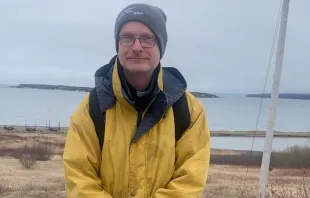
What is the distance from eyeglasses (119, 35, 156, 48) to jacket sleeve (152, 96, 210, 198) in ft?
1.20

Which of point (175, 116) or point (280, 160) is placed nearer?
point (175, 116)

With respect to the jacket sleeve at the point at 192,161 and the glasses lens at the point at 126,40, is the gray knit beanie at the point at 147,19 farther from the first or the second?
the jacket sleeve at the point at 192,161

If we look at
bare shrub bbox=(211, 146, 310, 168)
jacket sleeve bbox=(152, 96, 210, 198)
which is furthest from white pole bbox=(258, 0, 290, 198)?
bare shrub bbox=(211, 146, 310, 168)

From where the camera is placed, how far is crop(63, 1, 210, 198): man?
2.54m

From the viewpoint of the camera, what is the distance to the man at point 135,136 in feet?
8.32

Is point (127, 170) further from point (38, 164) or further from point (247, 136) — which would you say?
point (247, 136)

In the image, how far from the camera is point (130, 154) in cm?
254

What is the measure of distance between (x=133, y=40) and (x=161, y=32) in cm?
16

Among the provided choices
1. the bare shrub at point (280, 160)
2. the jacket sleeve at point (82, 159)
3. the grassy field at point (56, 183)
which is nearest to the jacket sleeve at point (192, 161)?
the jacket sleeve at point (82, 159)

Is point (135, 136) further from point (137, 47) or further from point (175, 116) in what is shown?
point (137, 47)

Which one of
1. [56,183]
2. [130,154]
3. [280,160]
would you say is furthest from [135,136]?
[280,160]

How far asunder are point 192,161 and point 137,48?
626 millimetres

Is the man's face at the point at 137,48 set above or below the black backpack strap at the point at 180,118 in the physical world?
above

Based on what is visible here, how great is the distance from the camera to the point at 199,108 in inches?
107
